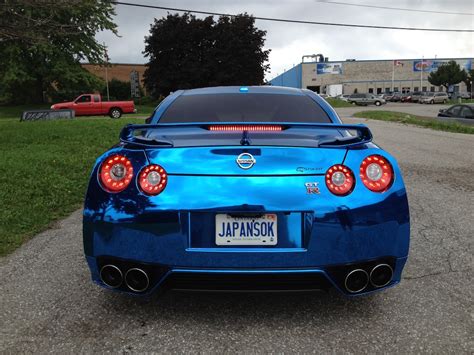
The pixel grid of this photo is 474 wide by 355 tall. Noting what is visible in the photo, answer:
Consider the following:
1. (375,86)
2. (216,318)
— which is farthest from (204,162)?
(375,86)

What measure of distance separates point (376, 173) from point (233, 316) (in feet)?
4.15

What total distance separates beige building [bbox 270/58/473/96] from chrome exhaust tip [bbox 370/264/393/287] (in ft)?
304

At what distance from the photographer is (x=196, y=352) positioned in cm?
257

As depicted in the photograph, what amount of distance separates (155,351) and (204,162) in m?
1.08

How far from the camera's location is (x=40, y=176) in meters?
7.58

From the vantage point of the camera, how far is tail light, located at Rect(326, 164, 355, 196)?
8.78ft

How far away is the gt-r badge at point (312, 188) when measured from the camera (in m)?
2.64

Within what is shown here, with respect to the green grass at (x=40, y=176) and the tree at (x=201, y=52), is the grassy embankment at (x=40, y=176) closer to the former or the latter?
the green grass at (x=40, y=176)

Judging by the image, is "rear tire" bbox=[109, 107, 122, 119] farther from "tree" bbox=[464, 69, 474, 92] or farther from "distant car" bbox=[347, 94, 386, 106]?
"tree" bbox=[464, 69, 474, 92]

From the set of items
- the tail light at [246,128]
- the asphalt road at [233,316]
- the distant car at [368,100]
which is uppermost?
the distant car at [368,100]

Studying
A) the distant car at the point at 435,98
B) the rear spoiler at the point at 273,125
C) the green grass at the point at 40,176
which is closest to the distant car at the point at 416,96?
the distant car at the point at 435,98

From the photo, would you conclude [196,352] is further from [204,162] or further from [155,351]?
[204,162]

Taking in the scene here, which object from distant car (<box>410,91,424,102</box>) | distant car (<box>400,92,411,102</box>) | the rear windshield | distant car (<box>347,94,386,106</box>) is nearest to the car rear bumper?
the rear windshield

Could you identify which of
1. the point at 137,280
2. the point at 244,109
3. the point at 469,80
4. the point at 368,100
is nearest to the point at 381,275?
the point at 137,280
